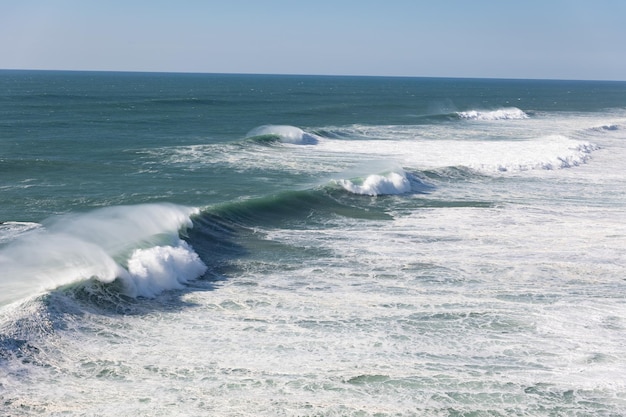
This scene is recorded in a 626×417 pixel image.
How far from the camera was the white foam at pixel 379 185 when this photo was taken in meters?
29.6

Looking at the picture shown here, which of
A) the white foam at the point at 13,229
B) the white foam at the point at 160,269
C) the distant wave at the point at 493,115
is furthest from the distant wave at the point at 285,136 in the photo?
the distant wave at the point at 493,115

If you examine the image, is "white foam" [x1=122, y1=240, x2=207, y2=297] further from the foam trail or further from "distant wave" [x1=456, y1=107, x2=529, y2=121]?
"distant wave" [x1=456, y1=107, x2=529, y2=121]

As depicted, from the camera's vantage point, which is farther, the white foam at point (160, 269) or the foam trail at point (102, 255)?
the white foam at point (160, 269)

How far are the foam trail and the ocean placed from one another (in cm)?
Answer: 7

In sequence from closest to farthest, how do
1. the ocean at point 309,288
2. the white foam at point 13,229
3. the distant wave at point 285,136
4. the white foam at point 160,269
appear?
the ocean at point 309,288 < the white foam at point 160,269 < the white foam at point 13,229 < the distant wave at point 285,136

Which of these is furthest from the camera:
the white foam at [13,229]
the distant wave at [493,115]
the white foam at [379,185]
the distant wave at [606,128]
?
the distant wave at [493,115]

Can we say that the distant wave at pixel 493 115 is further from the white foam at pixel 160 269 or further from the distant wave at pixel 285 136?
the white foam at pixel 160 269

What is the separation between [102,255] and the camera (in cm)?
1734

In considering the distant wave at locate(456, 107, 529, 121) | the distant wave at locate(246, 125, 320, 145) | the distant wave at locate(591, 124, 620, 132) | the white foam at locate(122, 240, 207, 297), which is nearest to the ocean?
the white foam at locate(122, 240, 207, 297)

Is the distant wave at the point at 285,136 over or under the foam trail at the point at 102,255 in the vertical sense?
over

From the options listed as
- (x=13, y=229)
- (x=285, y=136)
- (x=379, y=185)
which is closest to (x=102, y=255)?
(x=13, y=229)

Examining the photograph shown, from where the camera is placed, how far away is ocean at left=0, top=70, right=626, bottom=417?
464 inches

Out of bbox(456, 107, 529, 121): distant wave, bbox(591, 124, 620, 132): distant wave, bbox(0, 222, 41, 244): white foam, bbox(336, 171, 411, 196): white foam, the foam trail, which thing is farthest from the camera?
bbox(456, 107, 529, 121): distant wave

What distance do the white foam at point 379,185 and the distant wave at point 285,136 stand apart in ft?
49.0
